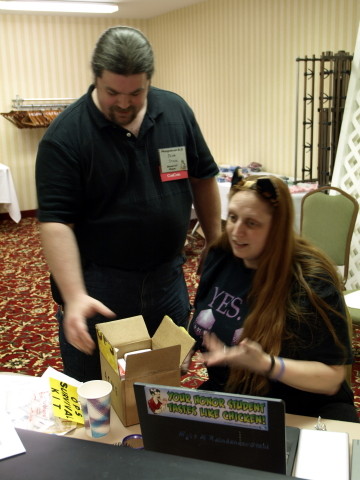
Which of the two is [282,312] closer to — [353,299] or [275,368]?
[275,368]

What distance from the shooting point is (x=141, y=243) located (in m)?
1.65

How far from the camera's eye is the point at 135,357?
120 centimetres

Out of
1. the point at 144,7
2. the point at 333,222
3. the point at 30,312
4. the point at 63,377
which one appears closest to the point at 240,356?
the point at 63,377

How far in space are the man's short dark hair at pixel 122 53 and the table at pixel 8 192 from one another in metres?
5.35

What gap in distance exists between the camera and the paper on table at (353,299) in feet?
9.08

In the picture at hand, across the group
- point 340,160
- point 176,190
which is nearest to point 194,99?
point 340,160

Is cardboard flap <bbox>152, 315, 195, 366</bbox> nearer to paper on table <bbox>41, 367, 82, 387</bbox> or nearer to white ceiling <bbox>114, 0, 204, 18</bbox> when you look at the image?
paper on table <bbox>41, 367, 82, 387</bbox>

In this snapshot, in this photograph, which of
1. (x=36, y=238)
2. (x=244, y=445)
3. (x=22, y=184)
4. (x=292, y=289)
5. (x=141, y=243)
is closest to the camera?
(x=244, y=445)

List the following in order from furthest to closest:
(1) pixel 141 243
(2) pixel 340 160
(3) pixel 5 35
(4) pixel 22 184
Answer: (4) pixel 22 184
(3) pixel 5 35
(2) pixel 340 160
(1) pixel 141 243

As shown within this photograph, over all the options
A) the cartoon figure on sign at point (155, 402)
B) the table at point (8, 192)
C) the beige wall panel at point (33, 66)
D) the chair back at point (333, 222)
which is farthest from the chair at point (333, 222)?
the beige wall panel at point (33, 66)

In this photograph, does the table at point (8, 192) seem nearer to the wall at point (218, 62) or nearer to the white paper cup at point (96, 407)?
the wall at point (218, 62)

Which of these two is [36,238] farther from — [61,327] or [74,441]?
[74,441]

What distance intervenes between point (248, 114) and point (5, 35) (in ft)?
11.1

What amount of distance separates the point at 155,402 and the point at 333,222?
8.65 ft
